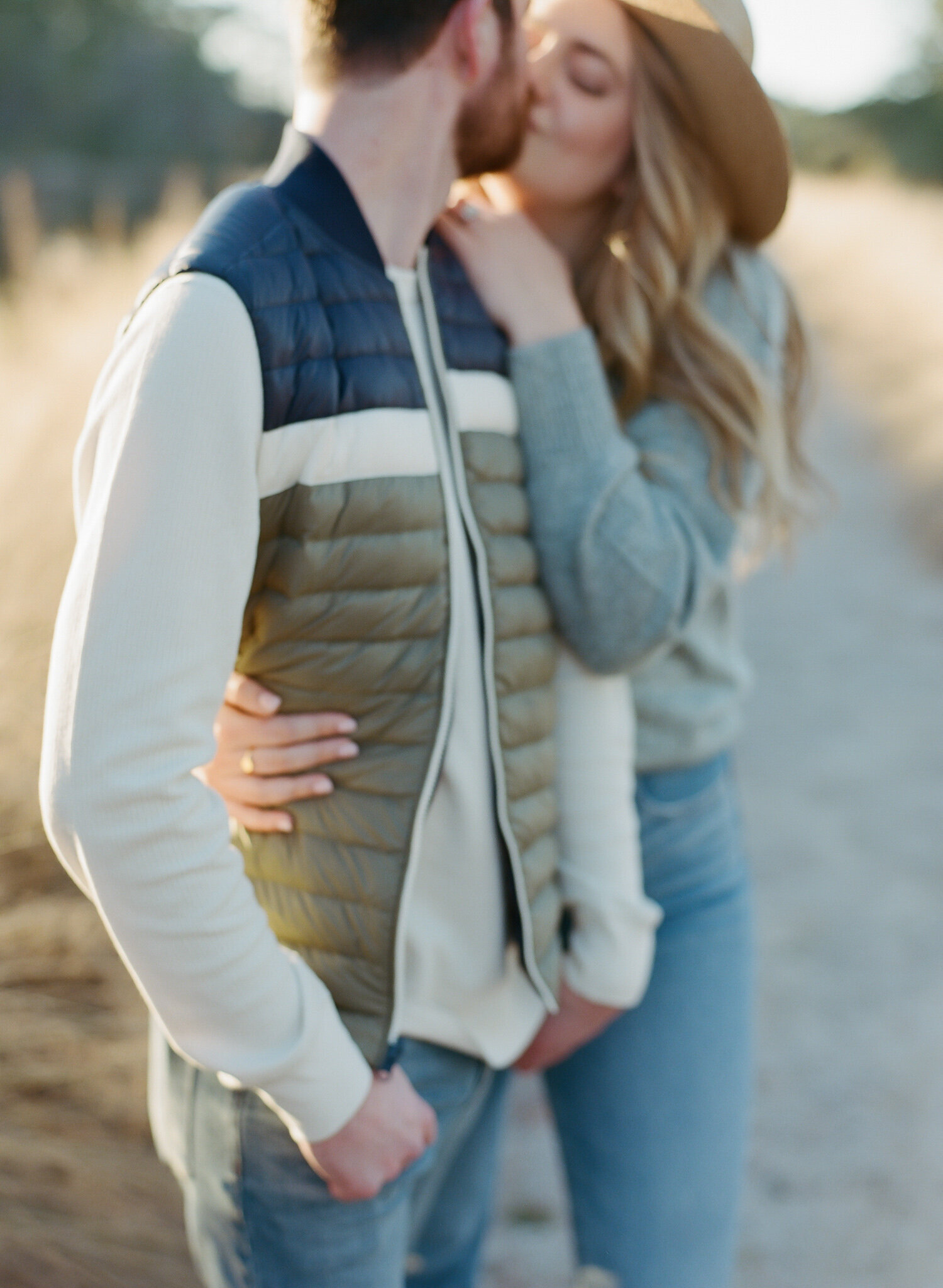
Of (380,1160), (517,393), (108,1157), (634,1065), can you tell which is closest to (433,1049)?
(380,1160)

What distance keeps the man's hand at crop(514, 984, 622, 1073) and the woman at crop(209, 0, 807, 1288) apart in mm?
20

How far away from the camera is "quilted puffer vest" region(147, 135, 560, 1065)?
46.1 inches

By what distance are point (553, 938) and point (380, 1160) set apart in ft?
1.19

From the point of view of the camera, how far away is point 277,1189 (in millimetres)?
1284

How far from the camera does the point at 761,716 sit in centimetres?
562

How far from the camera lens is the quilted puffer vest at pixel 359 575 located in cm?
117

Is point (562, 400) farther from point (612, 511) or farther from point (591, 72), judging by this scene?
point (591, 72)

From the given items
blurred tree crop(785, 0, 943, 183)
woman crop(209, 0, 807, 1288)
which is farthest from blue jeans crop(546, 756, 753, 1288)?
blurred tree crop(785, 0, 943, 183)

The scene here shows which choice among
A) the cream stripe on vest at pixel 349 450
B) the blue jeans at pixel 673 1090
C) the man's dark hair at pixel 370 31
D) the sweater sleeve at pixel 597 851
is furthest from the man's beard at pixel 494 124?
the blue jeans at pixel 673 1090

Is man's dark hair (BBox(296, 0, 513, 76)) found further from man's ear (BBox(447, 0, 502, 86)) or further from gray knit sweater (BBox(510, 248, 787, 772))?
gray knit sweater (BBox(510, 248, 787, 772))

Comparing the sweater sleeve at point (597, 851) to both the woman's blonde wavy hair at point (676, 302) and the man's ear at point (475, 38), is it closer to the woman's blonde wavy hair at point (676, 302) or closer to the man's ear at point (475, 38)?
the woman's blonde wavy hair at point (676, 302)

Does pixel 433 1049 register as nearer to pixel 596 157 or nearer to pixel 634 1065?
pixel 634 1065

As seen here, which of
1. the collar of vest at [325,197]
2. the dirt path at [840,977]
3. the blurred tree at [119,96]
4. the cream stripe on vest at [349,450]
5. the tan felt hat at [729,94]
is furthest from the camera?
the blurred tree at [119,96]

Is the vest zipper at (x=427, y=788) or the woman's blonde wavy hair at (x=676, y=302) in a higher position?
the woman's blonde wavy hair at (x=676, y=302)
